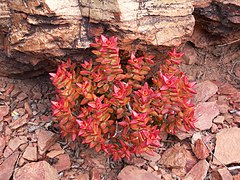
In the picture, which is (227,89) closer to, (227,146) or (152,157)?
(227,146)

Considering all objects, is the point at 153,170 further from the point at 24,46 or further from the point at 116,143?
the point at 24,46

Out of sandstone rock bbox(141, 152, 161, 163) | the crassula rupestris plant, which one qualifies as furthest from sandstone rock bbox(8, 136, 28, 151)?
sandstone rock bbox(141, 152, 161, 163)

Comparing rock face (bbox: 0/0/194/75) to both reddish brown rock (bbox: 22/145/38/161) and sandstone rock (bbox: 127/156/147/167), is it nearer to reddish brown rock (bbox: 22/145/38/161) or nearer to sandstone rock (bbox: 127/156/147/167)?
reddish brown rock (bbox: 22/145/38/161)

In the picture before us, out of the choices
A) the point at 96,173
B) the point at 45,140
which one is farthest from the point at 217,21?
the point at 45,140

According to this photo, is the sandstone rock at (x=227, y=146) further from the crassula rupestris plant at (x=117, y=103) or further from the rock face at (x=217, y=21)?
the rock face at (x=217, y=21)

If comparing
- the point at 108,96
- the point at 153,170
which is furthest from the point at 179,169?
the point at 108,96

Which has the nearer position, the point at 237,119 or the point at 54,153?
the point at 54,153

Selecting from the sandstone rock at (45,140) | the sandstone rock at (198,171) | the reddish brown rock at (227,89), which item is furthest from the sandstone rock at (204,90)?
the sandstone rock at (45,140)
